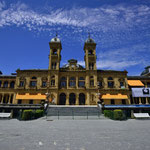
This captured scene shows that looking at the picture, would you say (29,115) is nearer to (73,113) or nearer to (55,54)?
(73,113)

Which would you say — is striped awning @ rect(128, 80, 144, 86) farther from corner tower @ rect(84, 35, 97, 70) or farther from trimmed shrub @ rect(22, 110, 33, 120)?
trimmed shrub @ rect(22, 110, 33, 120)

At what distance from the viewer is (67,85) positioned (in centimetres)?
3306

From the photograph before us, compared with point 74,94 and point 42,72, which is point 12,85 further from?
point 74,94

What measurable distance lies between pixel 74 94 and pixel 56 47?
16.8 meters

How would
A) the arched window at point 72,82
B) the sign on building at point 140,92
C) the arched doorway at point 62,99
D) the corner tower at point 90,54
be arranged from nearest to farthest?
the arched doorway at point 62,99, the sign on building at point 140,92, the arched window at point 72,82, the corner tower at point 90,54

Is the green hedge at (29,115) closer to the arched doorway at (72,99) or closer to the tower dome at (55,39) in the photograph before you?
the arched doorway at (72,99)

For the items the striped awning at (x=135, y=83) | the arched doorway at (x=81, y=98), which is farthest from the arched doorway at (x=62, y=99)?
the striped awning at (x=135, y=83)

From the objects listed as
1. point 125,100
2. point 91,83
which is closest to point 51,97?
point 91,83

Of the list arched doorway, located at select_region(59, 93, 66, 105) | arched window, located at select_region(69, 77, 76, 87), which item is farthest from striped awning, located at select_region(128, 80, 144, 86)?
arched doorway, located at select_region(59, 93, 66, 105)

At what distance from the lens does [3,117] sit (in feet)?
50.6

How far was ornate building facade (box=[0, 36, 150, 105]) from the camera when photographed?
32.0m

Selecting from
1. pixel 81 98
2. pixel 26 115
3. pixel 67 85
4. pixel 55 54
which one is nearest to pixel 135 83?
pixel 81 98

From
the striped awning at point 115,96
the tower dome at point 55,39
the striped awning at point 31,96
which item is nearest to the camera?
the striped awning at point 31,96

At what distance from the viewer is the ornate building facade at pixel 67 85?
105ft
